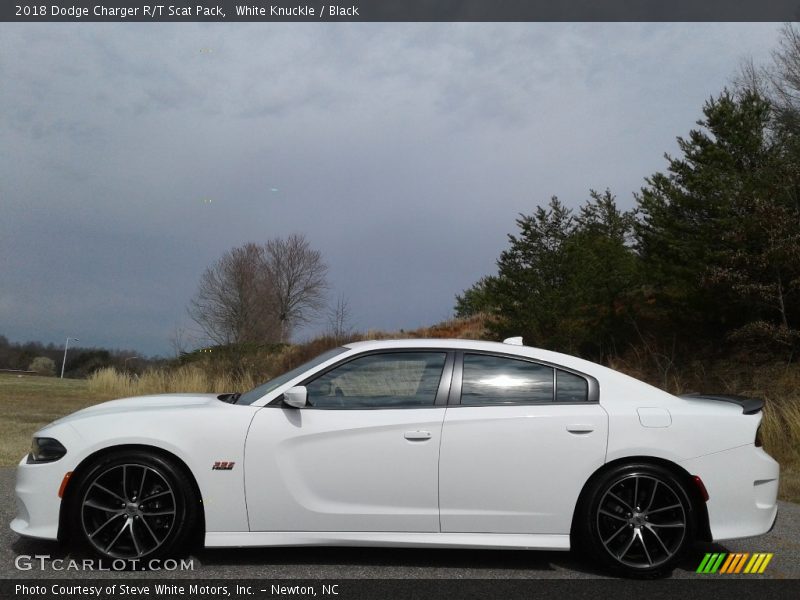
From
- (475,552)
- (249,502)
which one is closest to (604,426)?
(475,552)

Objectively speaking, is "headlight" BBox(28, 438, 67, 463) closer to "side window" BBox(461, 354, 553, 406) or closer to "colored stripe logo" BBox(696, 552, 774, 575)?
"side window" BBox(461, 354, 553, 406)

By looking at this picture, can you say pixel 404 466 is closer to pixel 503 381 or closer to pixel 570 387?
pixel 503 381

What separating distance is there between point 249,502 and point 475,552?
5.94 ft

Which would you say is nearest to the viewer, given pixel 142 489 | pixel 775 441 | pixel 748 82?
pixel 142 489

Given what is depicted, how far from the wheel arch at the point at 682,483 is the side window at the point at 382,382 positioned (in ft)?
3.78

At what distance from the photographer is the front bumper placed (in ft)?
16.5

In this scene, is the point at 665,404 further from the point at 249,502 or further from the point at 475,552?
the point at 249,502

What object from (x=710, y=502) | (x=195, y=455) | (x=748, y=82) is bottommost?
(x=710, y=502)

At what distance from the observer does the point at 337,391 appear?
539cm

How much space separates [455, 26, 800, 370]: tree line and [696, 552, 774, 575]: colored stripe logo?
1723cm

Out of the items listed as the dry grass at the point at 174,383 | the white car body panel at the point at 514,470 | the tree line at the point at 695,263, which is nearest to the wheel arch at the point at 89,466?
the white car body panel at the point at 514,470

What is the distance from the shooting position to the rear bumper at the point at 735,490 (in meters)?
5.25

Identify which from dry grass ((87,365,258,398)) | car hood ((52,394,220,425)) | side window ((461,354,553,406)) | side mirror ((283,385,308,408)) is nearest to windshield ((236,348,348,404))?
car hood ((52,394,220,425))
